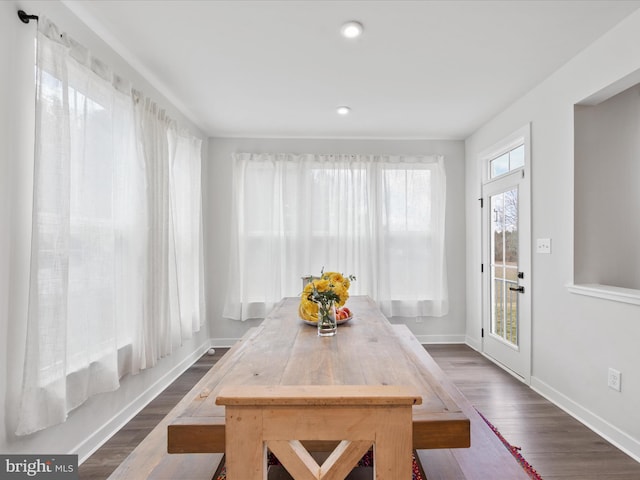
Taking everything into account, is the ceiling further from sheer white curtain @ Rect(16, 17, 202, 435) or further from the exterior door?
the exterior door

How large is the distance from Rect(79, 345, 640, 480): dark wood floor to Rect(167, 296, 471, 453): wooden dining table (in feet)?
2.71

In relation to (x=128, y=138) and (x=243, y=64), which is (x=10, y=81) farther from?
(x=243, y=64)

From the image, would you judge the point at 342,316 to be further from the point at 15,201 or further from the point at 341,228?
the point at 341,228

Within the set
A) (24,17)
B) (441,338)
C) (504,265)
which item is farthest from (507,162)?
(24,17)

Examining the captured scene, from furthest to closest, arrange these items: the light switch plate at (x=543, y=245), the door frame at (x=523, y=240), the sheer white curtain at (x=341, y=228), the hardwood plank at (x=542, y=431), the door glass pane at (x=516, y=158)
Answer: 1. the sheer white curtain at (x=341, y=228)
2. the door glass pane at (x=516, y=158)
3. the door frame at (x=523, y=240)
4. the light switch plate at (x=543, y=245)
5. the hardwood plank at (x=542, y=431)

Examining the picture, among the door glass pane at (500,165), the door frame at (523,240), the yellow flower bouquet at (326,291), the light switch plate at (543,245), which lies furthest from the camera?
the door glass pane at (500,165)

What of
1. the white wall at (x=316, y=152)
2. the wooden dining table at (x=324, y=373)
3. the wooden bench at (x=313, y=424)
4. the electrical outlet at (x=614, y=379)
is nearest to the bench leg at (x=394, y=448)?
the wooden bench at (x=313, y=424)

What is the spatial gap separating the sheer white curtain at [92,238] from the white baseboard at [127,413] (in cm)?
31

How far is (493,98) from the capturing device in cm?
307

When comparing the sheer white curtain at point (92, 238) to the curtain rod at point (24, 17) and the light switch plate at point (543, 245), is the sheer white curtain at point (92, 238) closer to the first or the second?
the curtain rod at point (24, 17)

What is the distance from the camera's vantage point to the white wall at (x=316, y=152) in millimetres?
4148

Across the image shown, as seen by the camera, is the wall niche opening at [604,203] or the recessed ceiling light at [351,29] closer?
the recessed ceiling light at [351,29]

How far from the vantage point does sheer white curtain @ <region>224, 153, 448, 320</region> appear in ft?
13.4

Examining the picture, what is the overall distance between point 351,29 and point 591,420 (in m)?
3.00
